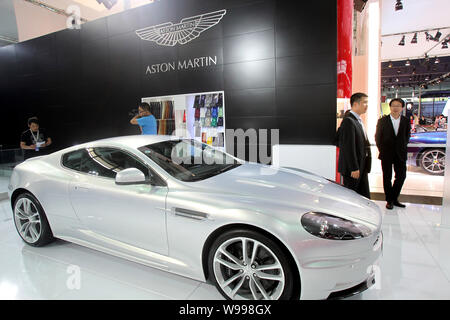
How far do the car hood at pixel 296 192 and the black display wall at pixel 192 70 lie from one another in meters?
2.38

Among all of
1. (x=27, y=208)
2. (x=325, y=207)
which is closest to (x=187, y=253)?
(x=325, y=207)

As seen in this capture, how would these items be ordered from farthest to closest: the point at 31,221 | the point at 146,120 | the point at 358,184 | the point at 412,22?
the point at 412,22 < the point at 146,120 < the point at 358,184 < the point at 31,221

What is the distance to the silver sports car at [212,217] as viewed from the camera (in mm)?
1597

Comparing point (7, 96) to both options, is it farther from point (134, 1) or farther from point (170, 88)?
point (170, 88)

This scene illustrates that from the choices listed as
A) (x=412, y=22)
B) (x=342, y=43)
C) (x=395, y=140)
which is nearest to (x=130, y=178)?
(x=395, y=140)

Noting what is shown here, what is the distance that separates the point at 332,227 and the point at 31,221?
2.70m

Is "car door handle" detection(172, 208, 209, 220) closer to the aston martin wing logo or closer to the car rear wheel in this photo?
the aston martin wing logo

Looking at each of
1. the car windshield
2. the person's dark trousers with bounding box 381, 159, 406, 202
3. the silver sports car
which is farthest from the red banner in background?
the silver sports car

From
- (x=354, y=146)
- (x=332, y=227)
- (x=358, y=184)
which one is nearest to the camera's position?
(x=332, y=227)

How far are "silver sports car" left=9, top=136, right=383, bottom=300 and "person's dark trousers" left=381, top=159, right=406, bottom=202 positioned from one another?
1.94 metres

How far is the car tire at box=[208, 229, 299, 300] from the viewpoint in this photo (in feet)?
5.36

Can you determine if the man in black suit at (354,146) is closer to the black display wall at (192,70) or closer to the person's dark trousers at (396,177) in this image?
the person's dark trousers at (396,177)

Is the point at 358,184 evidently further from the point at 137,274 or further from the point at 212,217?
the point at 137,274

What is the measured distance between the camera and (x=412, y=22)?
7.84 meters
